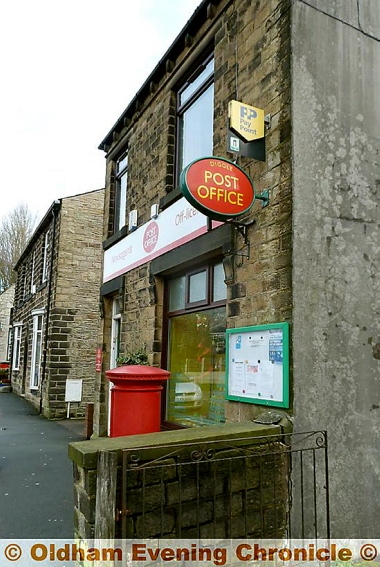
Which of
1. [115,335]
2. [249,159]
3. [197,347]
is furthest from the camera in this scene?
[115,335]

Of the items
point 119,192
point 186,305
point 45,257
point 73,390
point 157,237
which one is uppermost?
point 119,192

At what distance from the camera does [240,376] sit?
4934 mm

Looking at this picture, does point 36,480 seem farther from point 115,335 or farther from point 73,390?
point 73,390

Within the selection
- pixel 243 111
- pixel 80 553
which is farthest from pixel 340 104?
pixel 80 553

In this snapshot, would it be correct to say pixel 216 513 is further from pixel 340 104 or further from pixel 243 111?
pixel 340 104

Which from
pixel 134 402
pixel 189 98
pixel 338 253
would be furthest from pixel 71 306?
pixel 338 253

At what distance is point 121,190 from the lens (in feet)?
34.0

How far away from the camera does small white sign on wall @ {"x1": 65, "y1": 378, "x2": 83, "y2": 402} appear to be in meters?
14.0

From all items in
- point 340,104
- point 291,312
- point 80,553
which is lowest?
point 80,553

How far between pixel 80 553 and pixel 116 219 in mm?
7772

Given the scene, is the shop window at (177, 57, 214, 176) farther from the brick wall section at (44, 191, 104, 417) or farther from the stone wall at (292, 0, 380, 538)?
the brick wall section at (44, 191, 104, 417)
